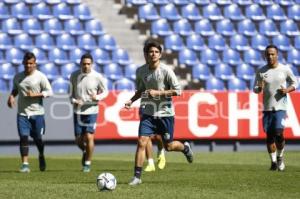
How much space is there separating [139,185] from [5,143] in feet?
37.7

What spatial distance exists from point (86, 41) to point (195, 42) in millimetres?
3661

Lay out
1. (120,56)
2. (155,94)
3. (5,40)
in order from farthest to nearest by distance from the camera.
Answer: (120,56), (5,40), (155,94)

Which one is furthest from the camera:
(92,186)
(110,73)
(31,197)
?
(110,73)

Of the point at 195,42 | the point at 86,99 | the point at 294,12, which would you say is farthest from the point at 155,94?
the point at 294,12

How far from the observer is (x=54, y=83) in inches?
927

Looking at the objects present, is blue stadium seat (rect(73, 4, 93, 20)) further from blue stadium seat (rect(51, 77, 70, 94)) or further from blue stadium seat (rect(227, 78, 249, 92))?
blue stadium seat (rect(227, 78, 249, 92))

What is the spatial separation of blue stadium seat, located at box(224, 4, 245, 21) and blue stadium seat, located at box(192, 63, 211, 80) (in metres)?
2.86

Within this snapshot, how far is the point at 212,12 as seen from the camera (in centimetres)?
2805

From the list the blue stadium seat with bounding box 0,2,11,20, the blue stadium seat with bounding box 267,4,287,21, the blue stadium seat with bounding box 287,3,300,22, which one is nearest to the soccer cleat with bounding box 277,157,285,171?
the blue stadium seat with bounding box 0,2,11,20

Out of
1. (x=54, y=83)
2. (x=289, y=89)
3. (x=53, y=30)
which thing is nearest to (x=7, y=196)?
(x=289, y=89)

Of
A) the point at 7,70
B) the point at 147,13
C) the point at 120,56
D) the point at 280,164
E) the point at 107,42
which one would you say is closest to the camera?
the point at 280,164

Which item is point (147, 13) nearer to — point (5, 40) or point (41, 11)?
point (41, 11)

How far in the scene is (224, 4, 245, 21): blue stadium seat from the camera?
2808cm

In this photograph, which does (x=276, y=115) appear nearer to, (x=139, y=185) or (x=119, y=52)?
(x=139, y=185)
